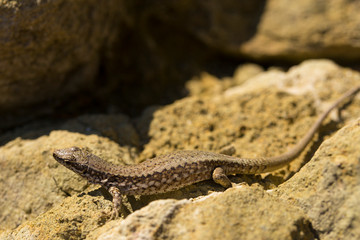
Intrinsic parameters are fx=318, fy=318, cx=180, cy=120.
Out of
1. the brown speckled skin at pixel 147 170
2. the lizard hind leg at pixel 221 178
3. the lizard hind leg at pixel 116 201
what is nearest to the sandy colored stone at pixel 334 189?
the lizard hind leg at pixel 221 178

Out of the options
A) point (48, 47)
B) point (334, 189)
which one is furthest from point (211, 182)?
point (48, 47)

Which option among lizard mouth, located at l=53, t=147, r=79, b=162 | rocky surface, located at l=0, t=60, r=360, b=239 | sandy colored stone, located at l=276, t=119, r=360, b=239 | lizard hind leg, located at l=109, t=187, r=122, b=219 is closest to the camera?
sandy colored stone, located at l=276, t=119, r=360, b=239

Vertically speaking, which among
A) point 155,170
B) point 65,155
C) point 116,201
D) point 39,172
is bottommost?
point 116,201

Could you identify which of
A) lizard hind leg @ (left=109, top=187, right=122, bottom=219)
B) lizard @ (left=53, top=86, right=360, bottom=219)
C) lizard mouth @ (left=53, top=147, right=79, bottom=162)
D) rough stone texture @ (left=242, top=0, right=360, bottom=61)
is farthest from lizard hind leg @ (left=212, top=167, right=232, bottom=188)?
rough stone texture @ (left=242, top=0, right=360, bottom=61)

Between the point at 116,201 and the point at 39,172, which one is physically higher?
the point at 39,172

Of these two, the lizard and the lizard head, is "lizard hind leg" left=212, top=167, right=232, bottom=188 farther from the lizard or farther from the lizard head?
the lizard head

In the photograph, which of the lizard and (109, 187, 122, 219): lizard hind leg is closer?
(109, 187, 122, 219): lizard hind leg

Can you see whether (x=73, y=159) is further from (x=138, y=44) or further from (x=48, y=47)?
(x=138, y=44)

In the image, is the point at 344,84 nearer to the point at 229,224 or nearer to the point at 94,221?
the point at 229,224
